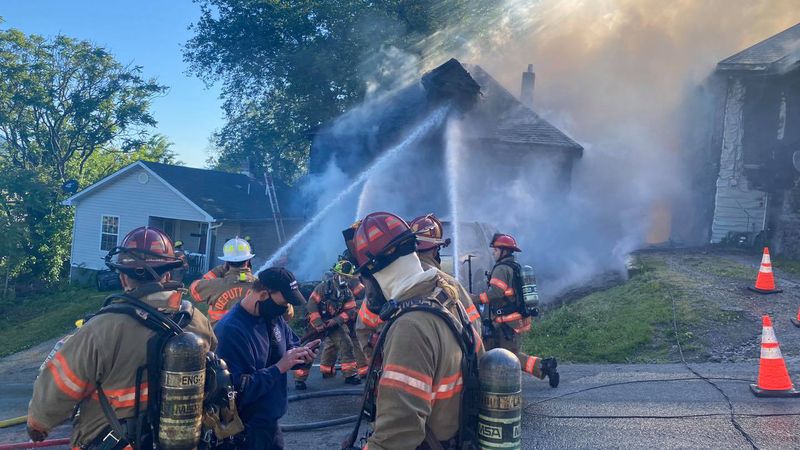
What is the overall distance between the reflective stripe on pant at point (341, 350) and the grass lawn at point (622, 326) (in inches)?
103

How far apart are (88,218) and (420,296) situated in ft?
73.4

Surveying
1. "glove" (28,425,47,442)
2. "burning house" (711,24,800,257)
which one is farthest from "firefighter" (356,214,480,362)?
"burning house" (711,24,800,257)

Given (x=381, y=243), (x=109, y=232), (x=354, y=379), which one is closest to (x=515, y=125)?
(x=354, y=379)

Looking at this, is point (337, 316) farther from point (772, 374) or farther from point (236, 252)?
point (772, 374)

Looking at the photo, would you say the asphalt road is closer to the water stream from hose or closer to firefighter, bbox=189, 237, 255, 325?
firefighter, bbox=189, 237, 255, 325

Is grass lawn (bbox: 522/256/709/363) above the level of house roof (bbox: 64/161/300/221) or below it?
below

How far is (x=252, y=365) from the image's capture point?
11.2 feet

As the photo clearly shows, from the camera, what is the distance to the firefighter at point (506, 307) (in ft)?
20.4

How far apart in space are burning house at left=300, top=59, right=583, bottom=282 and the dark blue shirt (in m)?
12.4

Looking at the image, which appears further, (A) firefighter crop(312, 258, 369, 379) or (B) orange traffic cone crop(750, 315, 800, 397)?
(A) firefighter crop(312, 258, 369, 379)

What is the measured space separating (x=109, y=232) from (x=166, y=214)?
8.76ft

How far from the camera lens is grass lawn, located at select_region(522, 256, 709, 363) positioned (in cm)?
764

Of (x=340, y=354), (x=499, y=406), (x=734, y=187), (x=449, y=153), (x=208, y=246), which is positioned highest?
(x=449, y=153)

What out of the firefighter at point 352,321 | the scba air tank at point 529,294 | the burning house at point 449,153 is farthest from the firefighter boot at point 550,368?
the burning house at point 449,153
